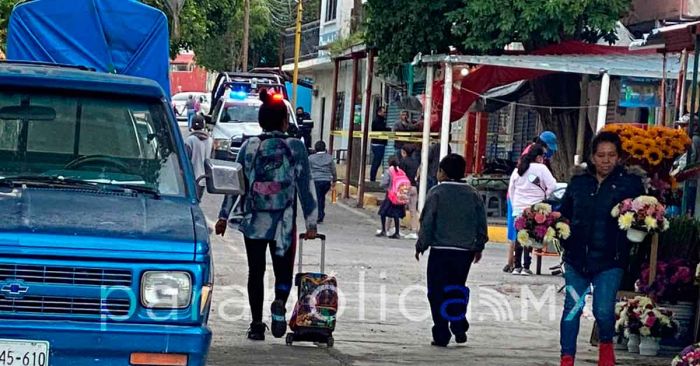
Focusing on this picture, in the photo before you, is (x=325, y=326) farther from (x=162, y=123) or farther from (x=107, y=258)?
(x=107, y=258)

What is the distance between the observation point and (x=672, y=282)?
35.9 ft

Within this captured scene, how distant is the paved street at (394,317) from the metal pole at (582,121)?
4154 mm

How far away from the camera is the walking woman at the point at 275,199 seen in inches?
413

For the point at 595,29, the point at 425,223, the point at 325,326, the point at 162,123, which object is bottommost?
A: the point at 325,326

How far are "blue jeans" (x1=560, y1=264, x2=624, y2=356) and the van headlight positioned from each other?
371 centimetres

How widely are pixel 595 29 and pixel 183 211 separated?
57.2 ft

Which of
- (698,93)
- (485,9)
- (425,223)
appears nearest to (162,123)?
(425,223)

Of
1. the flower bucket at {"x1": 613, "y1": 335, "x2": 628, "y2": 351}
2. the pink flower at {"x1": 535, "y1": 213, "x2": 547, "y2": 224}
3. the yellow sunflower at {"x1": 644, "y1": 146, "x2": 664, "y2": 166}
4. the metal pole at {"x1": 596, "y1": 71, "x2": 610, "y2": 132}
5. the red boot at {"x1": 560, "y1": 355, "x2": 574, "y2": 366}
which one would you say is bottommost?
the flower bucket at {"x1": 613, "y1": 335, "x2": 628, "y2": 351}

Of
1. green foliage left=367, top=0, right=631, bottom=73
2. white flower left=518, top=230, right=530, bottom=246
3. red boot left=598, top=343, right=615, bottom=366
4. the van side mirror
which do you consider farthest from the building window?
the van side mirror

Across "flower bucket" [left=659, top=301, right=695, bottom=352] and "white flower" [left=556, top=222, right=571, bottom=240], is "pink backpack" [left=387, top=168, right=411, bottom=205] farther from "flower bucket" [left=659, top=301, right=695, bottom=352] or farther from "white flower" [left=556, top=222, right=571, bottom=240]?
"white flower" [left=556, top=222, right=571, bottom=240]

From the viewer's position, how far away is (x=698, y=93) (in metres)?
13.0

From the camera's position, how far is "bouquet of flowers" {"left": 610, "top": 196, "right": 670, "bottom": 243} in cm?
930

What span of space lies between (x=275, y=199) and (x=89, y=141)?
295 cm

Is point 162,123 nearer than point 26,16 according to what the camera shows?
Yes
